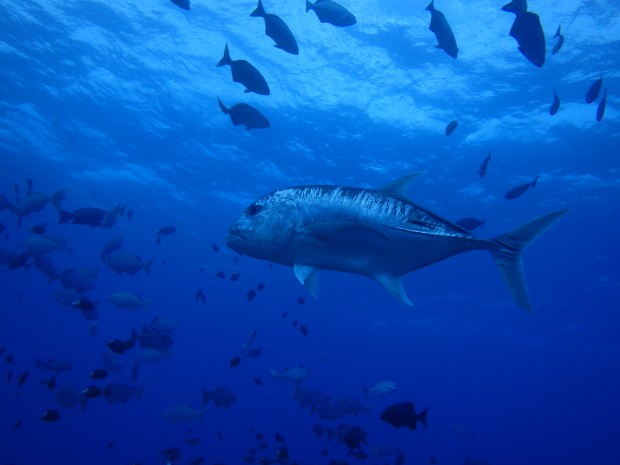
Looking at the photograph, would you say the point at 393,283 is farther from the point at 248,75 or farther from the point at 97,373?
the point at 97,373

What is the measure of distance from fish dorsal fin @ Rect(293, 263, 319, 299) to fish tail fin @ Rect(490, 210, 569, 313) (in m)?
1.30

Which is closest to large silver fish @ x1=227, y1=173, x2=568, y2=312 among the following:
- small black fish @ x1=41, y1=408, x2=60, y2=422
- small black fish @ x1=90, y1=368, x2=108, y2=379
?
small black fish @ x1=90, y1=368, x2=108, y2=379

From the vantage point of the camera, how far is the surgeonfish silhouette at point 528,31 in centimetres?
468

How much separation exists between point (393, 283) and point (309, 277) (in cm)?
65

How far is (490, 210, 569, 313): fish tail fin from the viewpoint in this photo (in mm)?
2963

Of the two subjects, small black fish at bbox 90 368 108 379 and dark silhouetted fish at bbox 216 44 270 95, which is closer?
dark silhouetted fish at bbox 216 44 270 95

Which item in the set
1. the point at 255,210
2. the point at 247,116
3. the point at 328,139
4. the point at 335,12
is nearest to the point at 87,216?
the point at 247,116

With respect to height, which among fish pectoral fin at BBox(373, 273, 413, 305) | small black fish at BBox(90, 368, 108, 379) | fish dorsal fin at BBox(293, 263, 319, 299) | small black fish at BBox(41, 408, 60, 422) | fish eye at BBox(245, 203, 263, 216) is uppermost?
fish eye at BBox(245, 203, 263, 216)

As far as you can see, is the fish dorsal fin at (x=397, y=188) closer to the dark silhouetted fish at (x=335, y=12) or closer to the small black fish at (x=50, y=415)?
the dark silhouetted fish at (x=335, y=12)

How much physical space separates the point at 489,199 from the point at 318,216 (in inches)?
814

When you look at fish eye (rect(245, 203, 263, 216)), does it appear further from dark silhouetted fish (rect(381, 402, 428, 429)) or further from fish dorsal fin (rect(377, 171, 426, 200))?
dark silhouetted fish (rect(381, 402, 428, 429))

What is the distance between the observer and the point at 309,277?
308cm

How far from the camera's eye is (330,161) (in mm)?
20828

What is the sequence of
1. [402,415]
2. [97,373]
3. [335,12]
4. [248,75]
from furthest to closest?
[97,373], [402,415], [248,75], [335,12]
